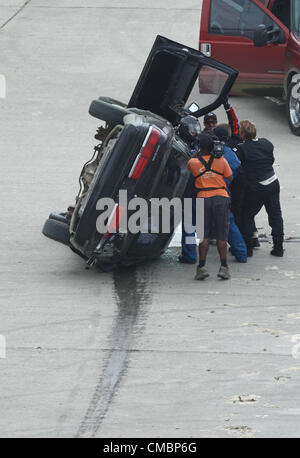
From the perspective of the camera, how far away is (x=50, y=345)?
8.36 metres

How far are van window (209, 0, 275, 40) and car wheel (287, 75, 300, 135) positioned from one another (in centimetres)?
101

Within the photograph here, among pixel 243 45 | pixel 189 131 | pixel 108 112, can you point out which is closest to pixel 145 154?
pixel 108 112

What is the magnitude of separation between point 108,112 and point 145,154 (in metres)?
0.76

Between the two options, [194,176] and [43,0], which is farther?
[43,0]

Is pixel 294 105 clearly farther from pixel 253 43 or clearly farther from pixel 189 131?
pixel 189 131

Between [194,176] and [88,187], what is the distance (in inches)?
40.0

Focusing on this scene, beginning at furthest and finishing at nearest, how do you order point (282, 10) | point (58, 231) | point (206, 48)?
point (282, 10), point (206, 48), point (58, 231)

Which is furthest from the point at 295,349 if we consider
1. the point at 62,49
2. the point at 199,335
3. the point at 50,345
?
the point at 62,49

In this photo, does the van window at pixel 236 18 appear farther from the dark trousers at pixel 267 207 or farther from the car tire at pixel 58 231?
the car tire at pixel 58 231

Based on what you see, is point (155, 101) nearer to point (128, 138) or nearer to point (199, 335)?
point (128, 138)

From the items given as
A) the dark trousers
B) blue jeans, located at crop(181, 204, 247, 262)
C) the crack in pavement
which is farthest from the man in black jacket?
the crack in pavement

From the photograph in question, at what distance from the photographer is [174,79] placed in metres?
11.5

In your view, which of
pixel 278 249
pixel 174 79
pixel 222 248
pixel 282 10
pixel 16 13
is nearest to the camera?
pixel 222 248

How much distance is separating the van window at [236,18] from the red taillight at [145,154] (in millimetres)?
6766
